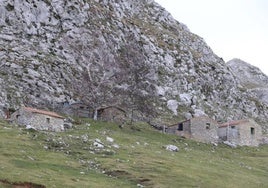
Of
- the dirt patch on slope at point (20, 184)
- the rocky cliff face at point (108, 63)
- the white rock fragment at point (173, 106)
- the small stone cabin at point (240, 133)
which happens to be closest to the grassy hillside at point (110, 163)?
the dirt patch on slope at point (20, 184)

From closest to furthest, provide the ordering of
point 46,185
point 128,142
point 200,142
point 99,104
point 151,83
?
point 46,185 < point 128,142 < point 200,142 < point 99,104 < point 151,83

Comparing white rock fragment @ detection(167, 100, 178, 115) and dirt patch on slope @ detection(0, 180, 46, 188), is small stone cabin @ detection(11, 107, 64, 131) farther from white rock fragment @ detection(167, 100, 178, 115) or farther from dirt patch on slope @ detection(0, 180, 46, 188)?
white rock fragment @ detection(167, 100, 178, 115)

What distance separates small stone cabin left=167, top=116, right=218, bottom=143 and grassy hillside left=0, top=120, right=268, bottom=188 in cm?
1842

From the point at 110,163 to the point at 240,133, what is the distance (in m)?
62.3

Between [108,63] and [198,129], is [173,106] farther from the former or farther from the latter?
[108,63]

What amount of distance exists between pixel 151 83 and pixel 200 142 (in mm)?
37533

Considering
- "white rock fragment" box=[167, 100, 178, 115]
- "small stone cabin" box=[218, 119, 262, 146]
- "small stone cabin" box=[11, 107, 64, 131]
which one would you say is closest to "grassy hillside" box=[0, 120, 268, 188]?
"small stone cabin" box=[11, 107, 64, 131]

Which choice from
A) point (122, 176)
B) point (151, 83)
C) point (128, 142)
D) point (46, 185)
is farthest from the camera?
point (151, 83)

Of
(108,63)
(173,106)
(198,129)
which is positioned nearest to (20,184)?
(198,129)

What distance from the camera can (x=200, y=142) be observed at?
106625 mm

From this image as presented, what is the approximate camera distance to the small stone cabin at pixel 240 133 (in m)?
117

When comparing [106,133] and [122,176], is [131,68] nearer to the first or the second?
[106,133]

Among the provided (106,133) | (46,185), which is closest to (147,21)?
(106,133)

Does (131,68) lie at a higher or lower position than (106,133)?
higher
